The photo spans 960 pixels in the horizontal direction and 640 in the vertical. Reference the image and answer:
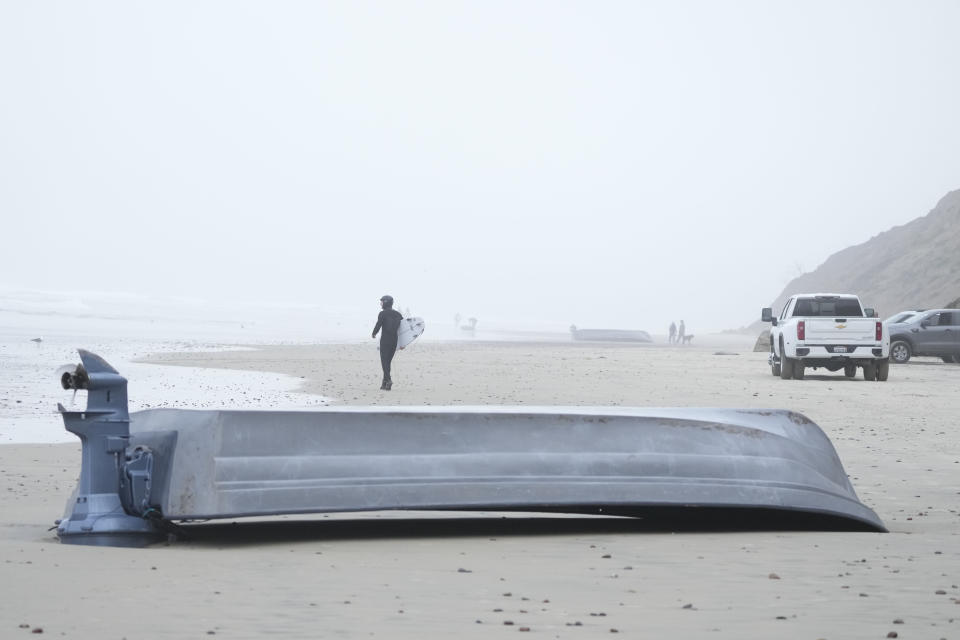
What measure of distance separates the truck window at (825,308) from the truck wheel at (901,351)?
9313 millimetres

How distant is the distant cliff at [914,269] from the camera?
88250 mm

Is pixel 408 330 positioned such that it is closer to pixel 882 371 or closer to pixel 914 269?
pixel 882 371

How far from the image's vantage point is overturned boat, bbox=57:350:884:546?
6996 mm

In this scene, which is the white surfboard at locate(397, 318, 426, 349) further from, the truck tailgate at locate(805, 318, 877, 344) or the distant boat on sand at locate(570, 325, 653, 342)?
the distant boat on sand at locate(570, 325, 653, 342)

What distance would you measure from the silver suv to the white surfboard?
17014mm

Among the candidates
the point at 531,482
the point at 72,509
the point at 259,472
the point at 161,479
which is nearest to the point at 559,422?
the point at 531,482

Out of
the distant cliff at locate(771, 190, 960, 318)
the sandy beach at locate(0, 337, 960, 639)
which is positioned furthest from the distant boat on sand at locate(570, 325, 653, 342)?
the sandy beach at locate(0, 337, 960, 639)

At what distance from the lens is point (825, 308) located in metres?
28.0

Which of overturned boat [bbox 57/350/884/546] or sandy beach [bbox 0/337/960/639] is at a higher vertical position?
overturned boat [bbox 57/350/884/546]

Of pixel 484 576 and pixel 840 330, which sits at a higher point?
pixel 840 330

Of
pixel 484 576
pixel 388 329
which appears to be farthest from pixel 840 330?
pixel 484 576

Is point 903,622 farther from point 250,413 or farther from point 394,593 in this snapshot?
point 250,413

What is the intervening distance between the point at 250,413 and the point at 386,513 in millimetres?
1481

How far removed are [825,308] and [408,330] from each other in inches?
367
